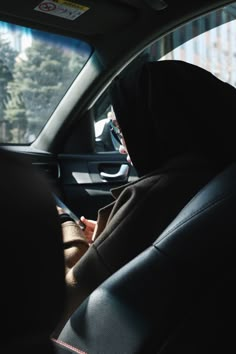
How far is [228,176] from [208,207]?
0.12 meters

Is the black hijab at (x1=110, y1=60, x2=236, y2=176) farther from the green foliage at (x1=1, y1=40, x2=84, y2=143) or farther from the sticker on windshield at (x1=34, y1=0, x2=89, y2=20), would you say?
the green foliage at (x1=1, y1=40, x2=84, y2=143)

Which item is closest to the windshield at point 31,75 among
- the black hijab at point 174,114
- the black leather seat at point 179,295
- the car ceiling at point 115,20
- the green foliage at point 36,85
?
the green foliage at point 36,85

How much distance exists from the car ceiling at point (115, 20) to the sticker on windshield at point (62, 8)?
0.03m

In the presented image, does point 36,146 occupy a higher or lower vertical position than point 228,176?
lower

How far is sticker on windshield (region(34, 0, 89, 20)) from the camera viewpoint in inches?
117

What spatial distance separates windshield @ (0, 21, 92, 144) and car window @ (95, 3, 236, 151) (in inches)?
18.1

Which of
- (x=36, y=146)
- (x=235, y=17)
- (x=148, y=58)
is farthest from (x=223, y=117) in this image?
(x=36, y=146)

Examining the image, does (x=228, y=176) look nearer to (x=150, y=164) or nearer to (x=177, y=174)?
(x=177, y=174)

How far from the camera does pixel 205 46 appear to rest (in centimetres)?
341

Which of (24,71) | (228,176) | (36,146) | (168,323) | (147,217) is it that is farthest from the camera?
(36,146)

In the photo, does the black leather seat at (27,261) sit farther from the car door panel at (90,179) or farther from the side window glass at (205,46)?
the car door panel at (90,179)

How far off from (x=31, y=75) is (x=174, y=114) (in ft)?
6.02

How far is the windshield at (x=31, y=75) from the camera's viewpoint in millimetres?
3369

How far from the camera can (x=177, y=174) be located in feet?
6.03
